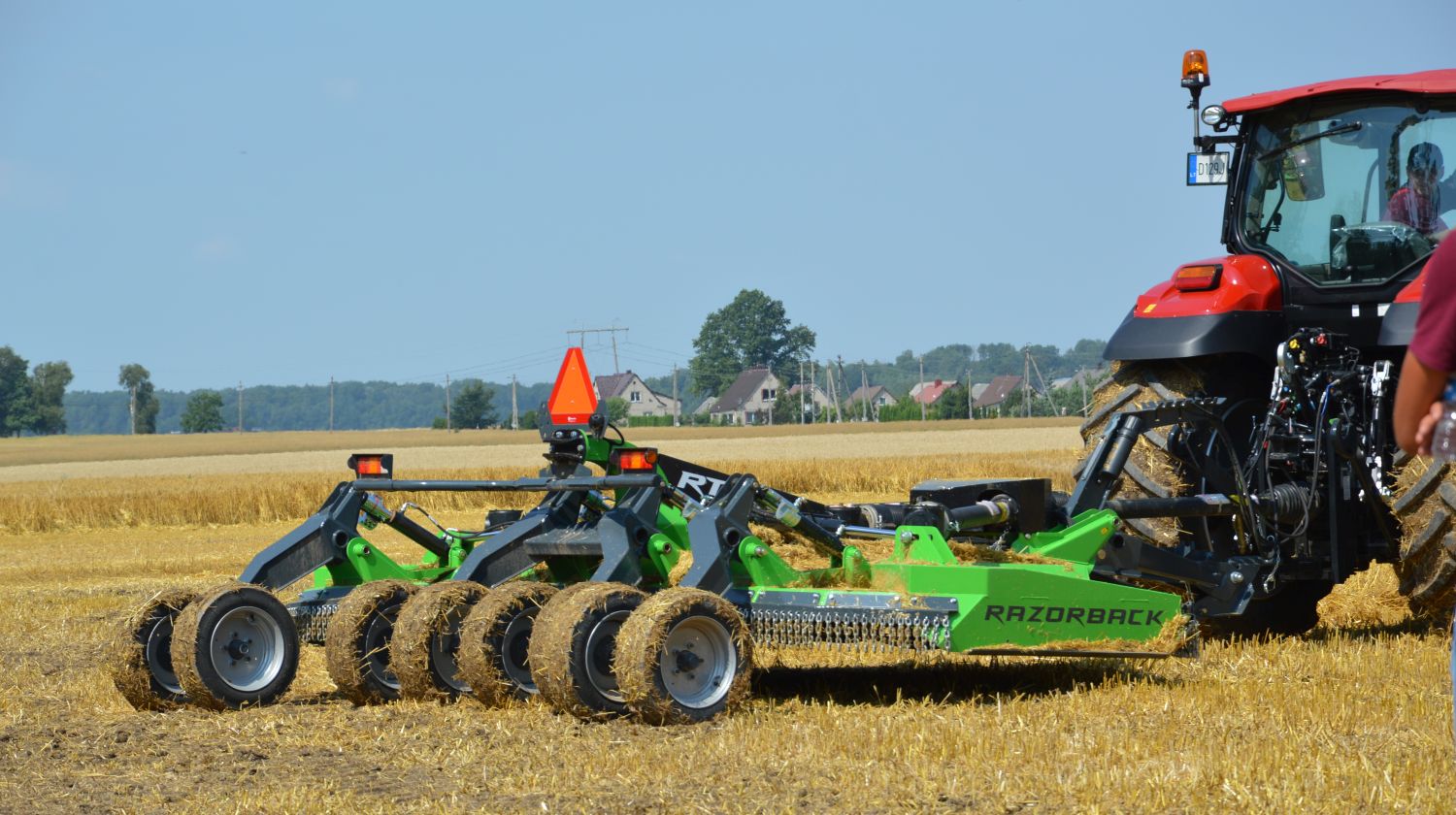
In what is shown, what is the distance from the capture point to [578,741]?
18.5ft

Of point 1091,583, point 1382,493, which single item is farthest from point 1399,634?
point 1091,583

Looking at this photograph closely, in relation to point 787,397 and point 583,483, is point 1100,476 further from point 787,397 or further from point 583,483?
point 787,397

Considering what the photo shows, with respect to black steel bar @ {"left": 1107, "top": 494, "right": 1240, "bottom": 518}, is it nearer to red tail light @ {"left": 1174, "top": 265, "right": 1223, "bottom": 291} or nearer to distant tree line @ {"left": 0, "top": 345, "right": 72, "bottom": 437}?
red tail light @ {"left": 1174, "top": 265, "right": 1223, "bottom": 291}

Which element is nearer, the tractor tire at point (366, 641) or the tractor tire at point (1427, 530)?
the tractor tire at point (366, 641)

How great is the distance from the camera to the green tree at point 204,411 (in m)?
114

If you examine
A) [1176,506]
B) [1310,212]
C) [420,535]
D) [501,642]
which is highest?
[1310,212]

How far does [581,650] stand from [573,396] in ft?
6.00

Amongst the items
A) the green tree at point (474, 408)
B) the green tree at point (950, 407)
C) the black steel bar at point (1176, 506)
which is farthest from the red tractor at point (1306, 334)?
the green tree at point (474, 408)

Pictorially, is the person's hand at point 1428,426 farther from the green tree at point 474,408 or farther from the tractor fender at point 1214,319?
the green tree at point 474,408

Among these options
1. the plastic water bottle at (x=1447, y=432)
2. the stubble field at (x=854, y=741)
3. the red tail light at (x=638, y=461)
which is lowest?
the stubble field at (x=854, y=741)

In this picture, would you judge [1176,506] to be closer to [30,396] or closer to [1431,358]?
[1431,358]

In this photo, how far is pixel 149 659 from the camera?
6.75m

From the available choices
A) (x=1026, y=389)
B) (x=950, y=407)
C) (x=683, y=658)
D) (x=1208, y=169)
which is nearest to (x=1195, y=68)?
(x=1208, y=169)

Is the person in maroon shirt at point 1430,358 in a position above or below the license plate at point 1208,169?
below
